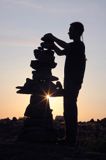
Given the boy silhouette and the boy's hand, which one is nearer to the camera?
the boy silhouette

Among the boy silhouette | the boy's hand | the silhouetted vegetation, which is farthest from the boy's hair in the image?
the silhouetted vegetation

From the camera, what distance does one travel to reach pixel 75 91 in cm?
1248

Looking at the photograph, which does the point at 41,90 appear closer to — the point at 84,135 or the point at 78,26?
the point at 78,26

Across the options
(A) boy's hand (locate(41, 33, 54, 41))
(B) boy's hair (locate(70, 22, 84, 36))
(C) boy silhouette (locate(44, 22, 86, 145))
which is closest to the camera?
(C) boy silhouette (locate(44, 22, 86, 145))

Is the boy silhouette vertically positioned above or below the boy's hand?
below

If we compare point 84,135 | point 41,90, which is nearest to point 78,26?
point 41,90

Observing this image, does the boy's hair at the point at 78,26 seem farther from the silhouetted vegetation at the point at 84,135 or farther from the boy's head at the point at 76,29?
the silhouetted vegetation at the point at 84,135

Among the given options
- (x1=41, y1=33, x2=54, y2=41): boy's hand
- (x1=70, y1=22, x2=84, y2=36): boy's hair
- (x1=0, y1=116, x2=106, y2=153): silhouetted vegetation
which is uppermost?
(x1=70, y1=22, x2=84, y2=36): boy's hair

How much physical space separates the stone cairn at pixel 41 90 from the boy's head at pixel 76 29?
69 centimetres

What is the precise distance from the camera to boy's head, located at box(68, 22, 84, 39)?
1257cm

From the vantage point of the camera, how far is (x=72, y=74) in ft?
40.9

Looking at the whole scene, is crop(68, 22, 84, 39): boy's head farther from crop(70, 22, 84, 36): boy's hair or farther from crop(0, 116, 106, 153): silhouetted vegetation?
crop(0, 116, 106, 153): silhouetted vegetation

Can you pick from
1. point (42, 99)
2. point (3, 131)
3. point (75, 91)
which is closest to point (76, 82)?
point (75, 91)

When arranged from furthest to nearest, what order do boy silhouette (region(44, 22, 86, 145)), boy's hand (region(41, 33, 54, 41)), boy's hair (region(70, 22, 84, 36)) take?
boy's hand (region(41, 33, 54, 41)), boy's hair (region(70, 22, 84, 36)), boy silhouette (region(44, 22, 86, 145))
